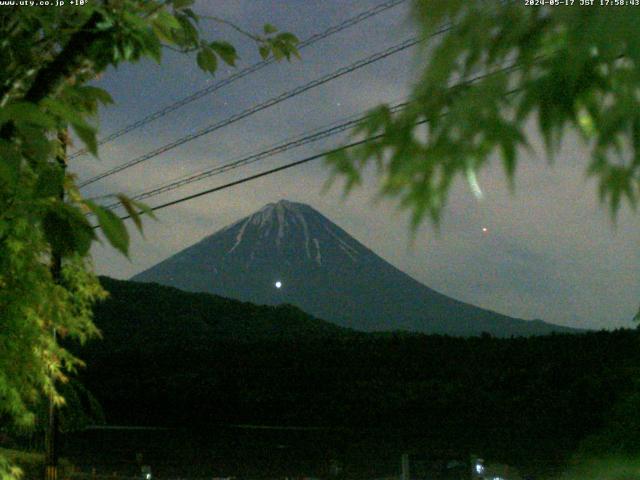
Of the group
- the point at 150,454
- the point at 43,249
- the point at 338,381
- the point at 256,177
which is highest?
the point at 256,177

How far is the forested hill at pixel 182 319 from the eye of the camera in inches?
898

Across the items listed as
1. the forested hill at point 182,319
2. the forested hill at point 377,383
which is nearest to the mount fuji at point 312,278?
the forested hill at point 182,319

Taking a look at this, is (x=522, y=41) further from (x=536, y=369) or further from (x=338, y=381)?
(x=338, y=381)

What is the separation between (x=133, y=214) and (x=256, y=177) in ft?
18.4

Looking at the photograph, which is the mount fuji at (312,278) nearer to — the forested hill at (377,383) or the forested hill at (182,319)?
the forested hill at (182,319)

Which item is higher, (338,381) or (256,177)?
(256,177)

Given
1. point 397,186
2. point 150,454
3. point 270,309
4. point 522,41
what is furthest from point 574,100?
point 270,309

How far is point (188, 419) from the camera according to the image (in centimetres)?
1662

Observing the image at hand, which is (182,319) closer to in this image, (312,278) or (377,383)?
(377,383)

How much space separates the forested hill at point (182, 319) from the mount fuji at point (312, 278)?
3906 centimetres

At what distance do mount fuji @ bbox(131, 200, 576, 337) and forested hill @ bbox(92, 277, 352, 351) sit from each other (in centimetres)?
3906

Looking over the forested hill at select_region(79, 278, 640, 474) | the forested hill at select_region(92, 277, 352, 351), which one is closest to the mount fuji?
the forested hill at select_region(92, 277, 352, 351)

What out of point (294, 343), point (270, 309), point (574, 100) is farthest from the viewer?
point (270, 309)

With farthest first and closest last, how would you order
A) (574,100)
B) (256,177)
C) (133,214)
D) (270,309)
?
(270,309) < (256,177) < (133,214) < (574,100)
